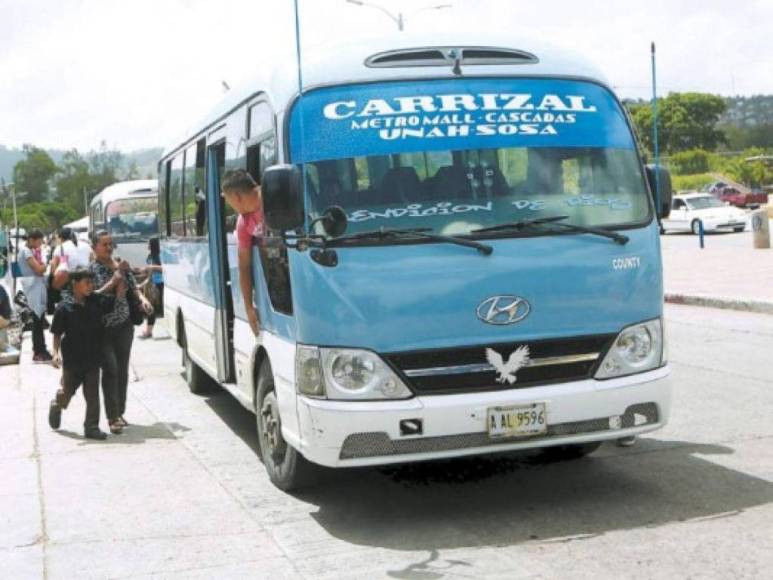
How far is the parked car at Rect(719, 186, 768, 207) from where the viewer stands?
60.8 metres

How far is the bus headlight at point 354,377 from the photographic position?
6.02 metres

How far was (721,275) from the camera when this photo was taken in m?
22.7

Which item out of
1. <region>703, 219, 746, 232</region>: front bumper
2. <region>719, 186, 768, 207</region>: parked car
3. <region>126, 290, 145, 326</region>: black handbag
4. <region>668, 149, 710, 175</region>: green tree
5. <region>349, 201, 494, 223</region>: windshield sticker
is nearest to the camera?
<region>349, 201, 494, 223</region>: windshield sticker

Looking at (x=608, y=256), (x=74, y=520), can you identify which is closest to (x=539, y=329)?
(x=608, y=256)

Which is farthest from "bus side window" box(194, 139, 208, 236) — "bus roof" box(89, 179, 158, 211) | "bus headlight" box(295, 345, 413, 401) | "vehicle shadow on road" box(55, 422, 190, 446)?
"bus roof" box(89, 179, 158, 211)

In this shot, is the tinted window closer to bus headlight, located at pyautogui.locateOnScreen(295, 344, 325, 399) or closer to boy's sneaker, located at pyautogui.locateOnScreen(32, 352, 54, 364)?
bus headlight, located at pyautogui.locateOnScreen(295, 344, 325, 399)

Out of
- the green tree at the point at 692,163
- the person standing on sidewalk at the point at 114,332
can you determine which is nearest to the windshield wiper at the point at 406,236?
the person standing on sidewalk at the point at 114,332

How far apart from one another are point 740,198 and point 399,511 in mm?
57784

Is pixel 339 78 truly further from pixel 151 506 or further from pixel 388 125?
pixel 151 506

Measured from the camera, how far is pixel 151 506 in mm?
7129

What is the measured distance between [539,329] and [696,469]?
1.75 meters

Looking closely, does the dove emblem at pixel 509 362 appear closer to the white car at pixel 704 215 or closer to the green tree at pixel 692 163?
the white car at pixel 704 215

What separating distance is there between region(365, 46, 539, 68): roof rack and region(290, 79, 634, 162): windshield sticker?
0.49 feet

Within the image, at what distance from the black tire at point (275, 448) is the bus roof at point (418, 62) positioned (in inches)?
69.2
